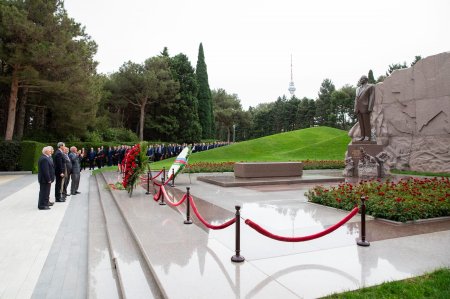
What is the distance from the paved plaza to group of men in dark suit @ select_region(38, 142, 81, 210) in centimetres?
103

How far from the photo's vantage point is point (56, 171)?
1027 cm

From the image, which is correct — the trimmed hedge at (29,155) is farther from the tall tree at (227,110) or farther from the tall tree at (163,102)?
the tall tree at (227,110)

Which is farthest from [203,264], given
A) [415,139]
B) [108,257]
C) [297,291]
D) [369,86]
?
[415,139]

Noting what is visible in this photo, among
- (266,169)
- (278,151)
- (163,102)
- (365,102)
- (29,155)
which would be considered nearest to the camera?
(266,169)

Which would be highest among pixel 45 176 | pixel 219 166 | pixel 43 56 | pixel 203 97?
pixel 203 97

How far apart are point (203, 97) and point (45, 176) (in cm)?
4496

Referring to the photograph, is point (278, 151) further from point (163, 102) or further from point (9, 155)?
point (9, 155)

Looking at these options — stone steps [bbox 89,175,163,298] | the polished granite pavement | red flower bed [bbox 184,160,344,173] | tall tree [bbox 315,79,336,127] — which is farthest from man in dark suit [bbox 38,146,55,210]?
tall tree [bbox 315,79,336,127]

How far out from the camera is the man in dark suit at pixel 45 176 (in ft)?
29.1

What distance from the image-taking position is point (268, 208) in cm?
822

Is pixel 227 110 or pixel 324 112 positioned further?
pixel 324 112

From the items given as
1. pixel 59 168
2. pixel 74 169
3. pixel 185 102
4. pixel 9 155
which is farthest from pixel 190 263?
pixel 185 102

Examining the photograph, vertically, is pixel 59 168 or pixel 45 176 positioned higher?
pixel 59 168

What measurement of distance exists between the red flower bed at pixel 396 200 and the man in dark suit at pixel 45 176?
24.1ft
